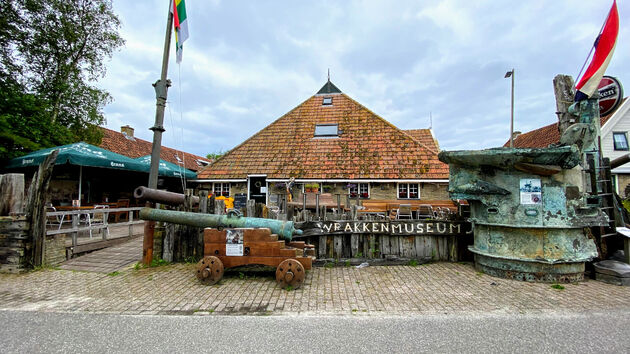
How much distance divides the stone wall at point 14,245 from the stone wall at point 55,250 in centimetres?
31

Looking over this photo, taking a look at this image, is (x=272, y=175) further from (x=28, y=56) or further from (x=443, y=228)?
(x=28, y=56)

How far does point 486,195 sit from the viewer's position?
5.25 m

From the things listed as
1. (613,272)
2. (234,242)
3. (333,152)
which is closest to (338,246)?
(234,242)

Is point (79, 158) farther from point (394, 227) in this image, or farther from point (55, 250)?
point (394, 227)

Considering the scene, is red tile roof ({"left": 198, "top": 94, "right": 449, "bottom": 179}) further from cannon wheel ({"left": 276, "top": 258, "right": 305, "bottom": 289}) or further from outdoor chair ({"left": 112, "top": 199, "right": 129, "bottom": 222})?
cannon wheel ({"left": 276, "top": 258, "right": 305, "bottom": 289})

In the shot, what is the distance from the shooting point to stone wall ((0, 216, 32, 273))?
554 centimetres

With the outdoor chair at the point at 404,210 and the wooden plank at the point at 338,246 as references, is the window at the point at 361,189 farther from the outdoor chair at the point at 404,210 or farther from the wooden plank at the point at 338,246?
the wooden plank at the point at 338,246

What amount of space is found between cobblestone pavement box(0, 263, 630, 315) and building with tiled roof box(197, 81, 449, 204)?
7.12 meters

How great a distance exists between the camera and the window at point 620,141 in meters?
16.6

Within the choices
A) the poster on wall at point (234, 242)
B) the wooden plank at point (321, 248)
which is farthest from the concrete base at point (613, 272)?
the poster on wall at point (234, 242)

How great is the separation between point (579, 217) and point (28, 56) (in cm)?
2186

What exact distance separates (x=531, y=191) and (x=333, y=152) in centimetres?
965

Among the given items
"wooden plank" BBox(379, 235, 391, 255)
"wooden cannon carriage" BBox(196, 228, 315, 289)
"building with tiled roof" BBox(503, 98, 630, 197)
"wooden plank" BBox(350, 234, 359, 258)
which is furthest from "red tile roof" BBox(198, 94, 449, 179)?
"building with tiled roof" BBox(503, 98, 630, 197)

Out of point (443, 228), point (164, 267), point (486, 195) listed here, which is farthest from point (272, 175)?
point (486, 195)
